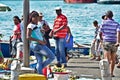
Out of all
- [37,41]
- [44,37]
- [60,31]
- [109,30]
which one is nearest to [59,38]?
[60,31]

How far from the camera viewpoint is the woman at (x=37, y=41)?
12781 mm

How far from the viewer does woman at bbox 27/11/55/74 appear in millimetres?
12781

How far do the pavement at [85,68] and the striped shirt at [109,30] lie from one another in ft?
3.16

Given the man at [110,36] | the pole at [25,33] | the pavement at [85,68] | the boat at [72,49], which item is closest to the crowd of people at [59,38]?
the man at [110,36]

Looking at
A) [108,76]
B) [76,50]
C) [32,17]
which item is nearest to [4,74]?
[32,17]

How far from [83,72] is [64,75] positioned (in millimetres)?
3342

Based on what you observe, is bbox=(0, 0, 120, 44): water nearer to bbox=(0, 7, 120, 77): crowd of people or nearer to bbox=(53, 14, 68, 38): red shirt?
bbox=(0, 7, 120, 77): crowd of people

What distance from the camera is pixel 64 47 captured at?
16609mm

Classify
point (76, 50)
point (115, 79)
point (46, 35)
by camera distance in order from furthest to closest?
1. point (76, 50)
2. point (46, 35)
3. point (115, 79)

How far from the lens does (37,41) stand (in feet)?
42.3

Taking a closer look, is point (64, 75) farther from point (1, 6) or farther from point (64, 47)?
point (1, 6)

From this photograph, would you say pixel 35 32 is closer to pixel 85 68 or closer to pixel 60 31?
pixel 60 31

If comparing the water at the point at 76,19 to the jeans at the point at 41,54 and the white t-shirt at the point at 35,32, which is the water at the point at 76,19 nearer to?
the jeans at the point at 41,54

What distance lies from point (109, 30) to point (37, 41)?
2199mm
